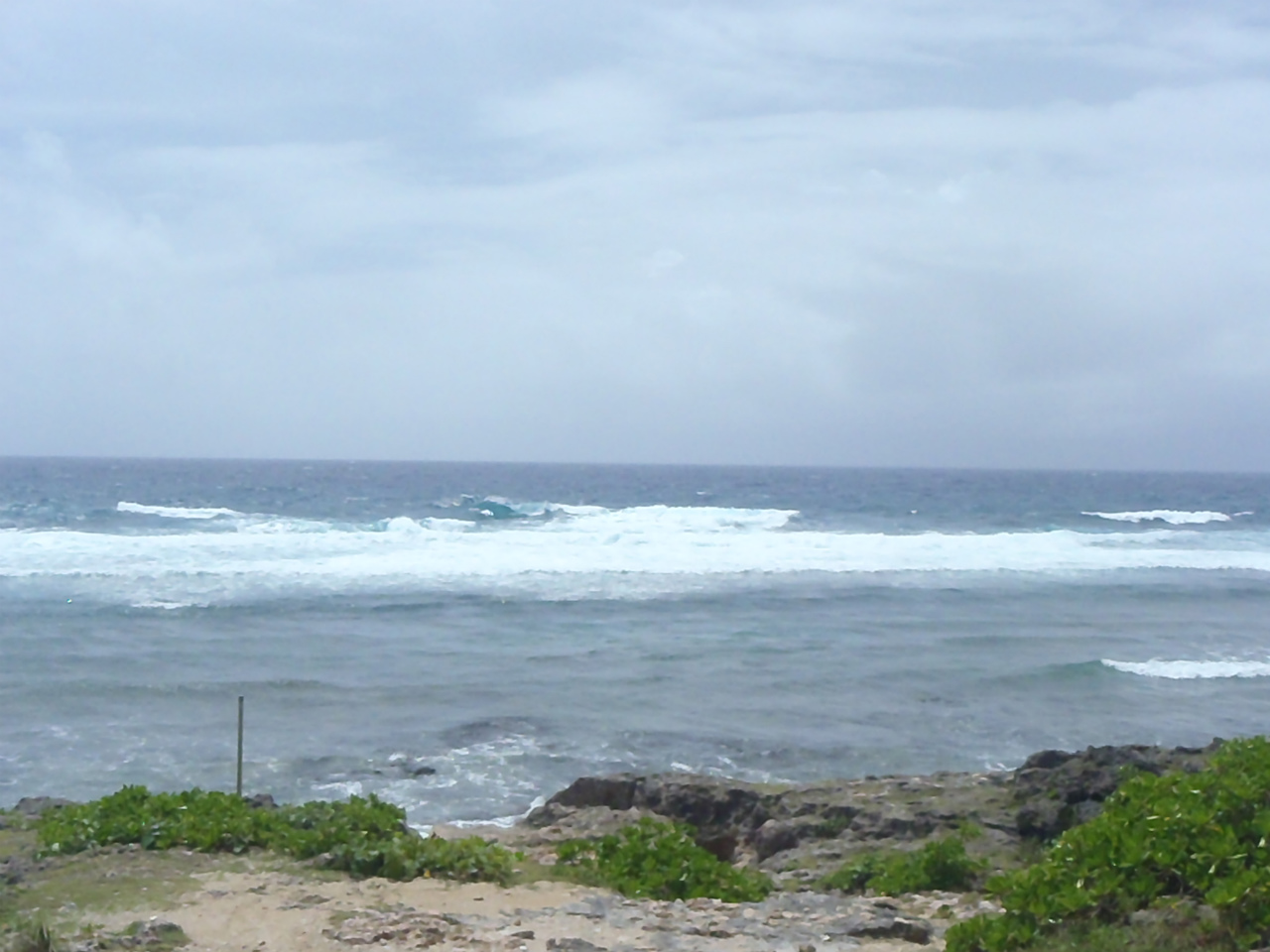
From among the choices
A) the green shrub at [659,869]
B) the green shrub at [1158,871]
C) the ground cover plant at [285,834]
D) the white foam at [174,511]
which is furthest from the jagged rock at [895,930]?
the white foam at [174,511]

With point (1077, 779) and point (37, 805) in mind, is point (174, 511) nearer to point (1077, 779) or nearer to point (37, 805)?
point (37, 805)

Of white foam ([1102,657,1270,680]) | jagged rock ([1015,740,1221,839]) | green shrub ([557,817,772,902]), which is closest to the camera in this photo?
green shrub ([557,817,772,902])

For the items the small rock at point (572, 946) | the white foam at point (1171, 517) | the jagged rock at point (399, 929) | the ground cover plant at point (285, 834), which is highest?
the white foam at point (1171, 517)

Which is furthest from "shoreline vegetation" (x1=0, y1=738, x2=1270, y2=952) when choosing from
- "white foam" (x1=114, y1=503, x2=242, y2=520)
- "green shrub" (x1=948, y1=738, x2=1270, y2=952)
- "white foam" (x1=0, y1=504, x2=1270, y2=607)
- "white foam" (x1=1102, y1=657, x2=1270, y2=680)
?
"white foam" (x1=114, y1=503, x2=242, y2=520)

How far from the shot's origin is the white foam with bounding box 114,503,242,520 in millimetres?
49469

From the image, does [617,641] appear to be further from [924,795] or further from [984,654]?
[924,795]

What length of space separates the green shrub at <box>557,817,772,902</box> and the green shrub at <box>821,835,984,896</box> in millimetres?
577

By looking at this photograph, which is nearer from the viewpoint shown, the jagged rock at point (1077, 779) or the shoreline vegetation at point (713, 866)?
the shoreline vegetation at point (713, 866)

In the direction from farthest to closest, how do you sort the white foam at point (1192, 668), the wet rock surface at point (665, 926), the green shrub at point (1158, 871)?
the white foam at point (1192, 668)
the wet rock surface at point (665, 926)
the green shrub at point (1158, 871)

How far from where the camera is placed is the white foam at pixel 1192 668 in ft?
60.1

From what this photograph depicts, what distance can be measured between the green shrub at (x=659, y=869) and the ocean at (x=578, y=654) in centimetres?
371

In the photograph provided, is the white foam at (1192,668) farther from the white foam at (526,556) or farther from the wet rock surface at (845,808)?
the white foam at (526,556)

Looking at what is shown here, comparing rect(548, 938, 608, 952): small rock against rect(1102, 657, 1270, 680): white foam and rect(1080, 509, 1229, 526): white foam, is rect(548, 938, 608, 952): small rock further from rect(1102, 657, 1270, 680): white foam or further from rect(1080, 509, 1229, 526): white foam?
rect(1080, 509, 1229, 526): white foam

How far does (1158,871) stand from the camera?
5.05 metres
